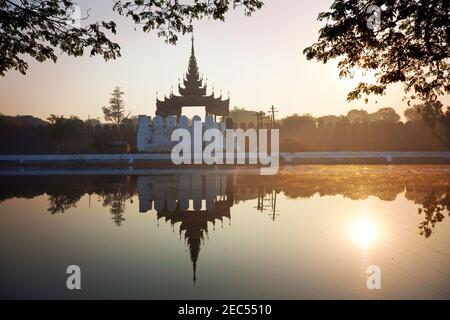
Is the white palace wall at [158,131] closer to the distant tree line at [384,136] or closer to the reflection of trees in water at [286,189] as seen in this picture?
the distant tree line at [384,136]

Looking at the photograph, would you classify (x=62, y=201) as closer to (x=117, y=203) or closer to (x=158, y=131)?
(x=117, y=203)

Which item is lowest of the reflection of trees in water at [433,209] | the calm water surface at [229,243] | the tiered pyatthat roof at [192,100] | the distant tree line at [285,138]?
the calm water surface at [229,243]

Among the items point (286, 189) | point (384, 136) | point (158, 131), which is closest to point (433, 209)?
point (286, 189)

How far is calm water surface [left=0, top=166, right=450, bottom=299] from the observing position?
5844 millimetres

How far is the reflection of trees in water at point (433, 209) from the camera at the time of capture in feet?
31.0

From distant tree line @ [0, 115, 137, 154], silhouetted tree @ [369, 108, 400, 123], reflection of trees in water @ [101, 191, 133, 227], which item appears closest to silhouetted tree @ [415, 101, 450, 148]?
distant tree line @ [0, 115, 137, 154]

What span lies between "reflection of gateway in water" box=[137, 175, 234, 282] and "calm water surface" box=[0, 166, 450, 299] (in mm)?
56

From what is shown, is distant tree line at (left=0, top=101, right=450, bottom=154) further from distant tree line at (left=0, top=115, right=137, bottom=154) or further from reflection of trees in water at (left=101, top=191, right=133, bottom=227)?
reflection of trees in water at (left=101, top=191, right=133, bottom=227)

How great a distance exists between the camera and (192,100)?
46.2 metres

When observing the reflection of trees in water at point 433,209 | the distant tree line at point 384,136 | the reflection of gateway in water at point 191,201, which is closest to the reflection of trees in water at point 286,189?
the reflection of trees in water at point 433,209

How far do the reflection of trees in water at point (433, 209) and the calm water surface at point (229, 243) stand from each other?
32mm

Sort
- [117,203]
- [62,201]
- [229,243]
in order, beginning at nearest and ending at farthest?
[229,243] < [117,203] < [62,201]

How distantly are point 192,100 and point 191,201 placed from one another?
3338cm
